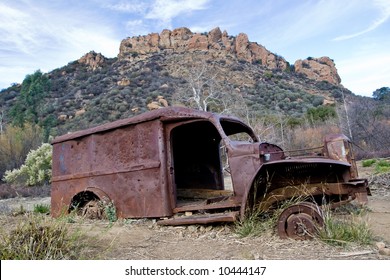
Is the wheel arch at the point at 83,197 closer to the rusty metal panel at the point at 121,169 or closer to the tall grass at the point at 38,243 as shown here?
the rusty metal panel at the point at 121,169

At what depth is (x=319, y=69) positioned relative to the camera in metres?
60.9

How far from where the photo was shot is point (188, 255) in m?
3.73

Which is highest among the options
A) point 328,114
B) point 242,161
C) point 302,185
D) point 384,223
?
point 328,114

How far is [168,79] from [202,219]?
36379 millimetres

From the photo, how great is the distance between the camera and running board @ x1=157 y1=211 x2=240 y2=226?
14.4 feet

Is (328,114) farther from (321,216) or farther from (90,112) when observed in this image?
(321,216)

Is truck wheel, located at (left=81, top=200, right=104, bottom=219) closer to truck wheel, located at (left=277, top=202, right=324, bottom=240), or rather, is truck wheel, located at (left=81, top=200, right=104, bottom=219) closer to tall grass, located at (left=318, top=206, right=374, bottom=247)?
truck wheel, located at (left=277, top=202, right=324, bottom=240)

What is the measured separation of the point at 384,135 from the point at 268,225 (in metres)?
19.0

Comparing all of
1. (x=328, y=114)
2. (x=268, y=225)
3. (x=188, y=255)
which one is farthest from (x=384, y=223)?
(x=328, y=114)

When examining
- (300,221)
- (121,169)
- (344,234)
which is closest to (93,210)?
(121,169)

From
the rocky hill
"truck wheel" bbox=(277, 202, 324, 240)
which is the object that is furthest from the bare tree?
"truck wheel" bbox=(277, 202, 324, 240)

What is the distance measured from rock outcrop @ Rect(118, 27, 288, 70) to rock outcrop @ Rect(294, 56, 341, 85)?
3185 mm

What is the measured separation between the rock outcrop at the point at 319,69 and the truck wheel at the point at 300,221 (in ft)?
183

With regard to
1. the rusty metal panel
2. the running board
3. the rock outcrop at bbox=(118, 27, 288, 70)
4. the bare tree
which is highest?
→ the rock outcrop at bbox=(118, 27, 288, 70)
